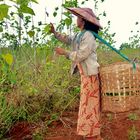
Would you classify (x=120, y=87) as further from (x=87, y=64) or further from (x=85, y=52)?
(x=85, y=52)

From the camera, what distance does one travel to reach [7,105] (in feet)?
12.7

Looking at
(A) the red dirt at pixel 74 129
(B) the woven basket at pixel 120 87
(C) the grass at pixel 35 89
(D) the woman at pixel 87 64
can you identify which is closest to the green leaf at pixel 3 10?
(D) the woman at pixel 87 64

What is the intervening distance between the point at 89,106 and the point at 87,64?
0.33m

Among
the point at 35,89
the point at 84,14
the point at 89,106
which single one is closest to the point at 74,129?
Answer: the point at 35,89

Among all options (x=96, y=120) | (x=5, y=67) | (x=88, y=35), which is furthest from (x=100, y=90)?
(x=5, y=67)

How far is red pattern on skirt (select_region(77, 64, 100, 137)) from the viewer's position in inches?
129

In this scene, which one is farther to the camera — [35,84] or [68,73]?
[68,73]

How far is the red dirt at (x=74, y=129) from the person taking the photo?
374 centimetres

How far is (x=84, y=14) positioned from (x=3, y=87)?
4.00 ft

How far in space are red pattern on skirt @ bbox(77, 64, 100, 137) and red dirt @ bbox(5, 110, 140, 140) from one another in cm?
41

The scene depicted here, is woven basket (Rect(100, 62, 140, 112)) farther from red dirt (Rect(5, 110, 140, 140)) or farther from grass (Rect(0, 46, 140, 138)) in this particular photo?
grass (Rect(0, 46, 140, 138))

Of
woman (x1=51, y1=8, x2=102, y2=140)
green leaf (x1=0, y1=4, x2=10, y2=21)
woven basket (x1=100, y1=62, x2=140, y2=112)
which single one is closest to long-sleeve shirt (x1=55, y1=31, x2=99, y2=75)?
woman (x1=51, y1=8, x2=102, y2=140)

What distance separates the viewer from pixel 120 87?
3508 mm

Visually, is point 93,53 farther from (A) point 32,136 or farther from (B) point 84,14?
(A) point 32,136
